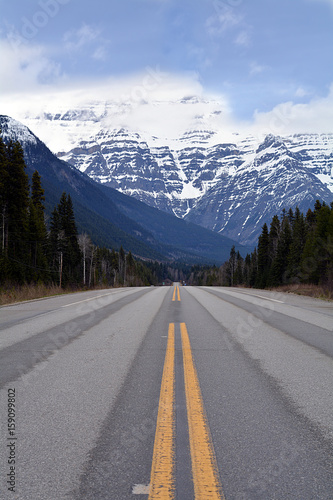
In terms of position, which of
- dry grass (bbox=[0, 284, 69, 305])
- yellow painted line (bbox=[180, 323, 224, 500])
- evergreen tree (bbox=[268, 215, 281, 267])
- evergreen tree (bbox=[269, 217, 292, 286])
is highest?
evergreen tree (bbox=[268, 215, 281, 267])

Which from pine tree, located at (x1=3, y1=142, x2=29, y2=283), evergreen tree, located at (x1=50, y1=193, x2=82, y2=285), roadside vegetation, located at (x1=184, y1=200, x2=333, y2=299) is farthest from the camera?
evergreen tree, located at (x1=50, y1=193, x2=82, y2=285)

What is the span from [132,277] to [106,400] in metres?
107

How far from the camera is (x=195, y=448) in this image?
2.95 meters

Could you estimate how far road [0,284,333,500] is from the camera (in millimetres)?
2503

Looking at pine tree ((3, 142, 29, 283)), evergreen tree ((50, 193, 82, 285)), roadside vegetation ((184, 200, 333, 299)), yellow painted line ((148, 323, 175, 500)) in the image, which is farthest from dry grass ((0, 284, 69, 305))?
evergreen tree ((50, 193, 82, 285))

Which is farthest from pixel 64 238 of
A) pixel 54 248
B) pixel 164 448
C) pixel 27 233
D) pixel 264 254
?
pixel 164 448

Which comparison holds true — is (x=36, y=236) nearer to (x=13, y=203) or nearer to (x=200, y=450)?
(x=13, y=203)

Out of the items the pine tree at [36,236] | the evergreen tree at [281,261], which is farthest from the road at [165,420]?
the evergreen tree at [281,261]

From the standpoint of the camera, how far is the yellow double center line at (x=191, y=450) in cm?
242

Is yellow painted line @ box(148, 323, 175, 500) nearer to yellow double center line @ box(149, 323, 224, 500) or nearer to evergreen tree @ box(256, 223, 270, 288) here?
yellow double center line @ box(149, 323, 224, 500)

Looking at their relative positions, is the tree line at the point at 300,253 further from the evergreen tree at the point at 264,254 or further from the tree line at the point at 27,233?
the tree line at the point at 27,233

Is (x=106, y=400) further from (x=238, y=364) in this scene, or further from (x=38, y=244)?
(x=38, y=244)

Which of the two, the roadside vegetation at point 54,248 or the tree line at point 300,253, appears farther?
the tree line at point 300,253

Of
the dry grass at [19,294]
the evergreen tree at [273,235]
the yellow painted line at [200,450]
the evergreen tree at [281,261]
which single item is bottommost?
the yellow painted line at [200,450]
